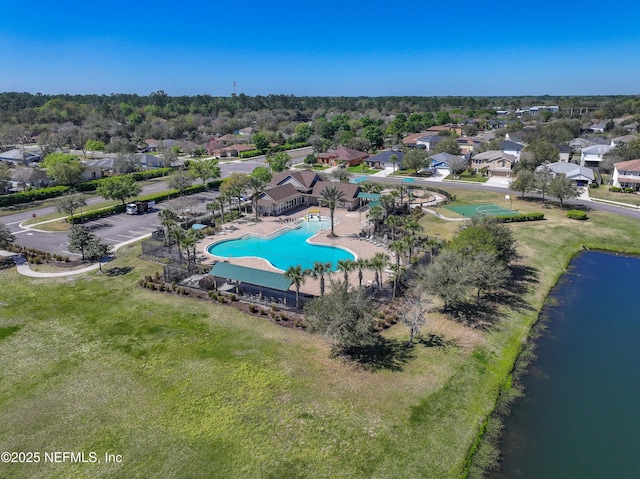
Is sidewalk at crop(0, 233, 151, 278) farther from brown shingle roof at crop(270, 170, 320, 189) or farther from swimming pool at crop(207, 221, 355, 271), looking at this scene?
brown shingle roof at crop(270, 170, 320, 189)

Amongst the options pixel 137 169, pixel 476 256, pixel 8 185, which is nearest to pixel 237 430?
pixel 476 256

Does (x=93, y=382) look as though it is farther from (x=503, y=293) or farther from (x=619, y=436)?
(x=503, y=293)

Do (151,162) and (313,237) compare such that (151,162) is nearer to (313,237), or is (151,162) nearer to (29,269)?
(29,269)

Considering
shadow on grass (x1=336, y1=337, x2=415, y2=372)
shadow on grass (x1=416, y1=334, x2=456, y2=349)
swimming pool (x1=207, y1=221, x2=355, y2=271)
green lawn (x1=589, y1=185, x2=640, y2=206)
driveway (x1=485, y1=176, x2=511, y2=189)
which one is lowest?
shadow on grass (x1=416, y1=334, x2=456, y2=349)

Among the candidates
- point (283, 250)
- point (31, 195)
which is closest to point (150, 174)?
point (31, 195)

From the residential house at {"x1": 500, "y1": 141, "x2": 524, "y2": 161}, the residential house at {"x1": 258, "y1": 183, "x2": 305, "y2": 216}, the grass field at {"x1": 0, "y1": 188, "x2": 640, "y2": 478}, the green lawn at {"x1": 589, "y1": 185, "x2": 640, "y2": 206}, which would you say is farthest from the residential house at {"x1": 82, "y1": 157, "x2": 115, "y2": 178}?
the green lawn at {"x1": 589, "y1": 185, "x2": 640, "y2": 206}

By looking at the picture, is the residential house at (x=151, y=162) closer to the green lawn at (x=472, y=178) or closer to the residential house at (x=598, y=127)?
the green lawn at (x=472, y=178)
